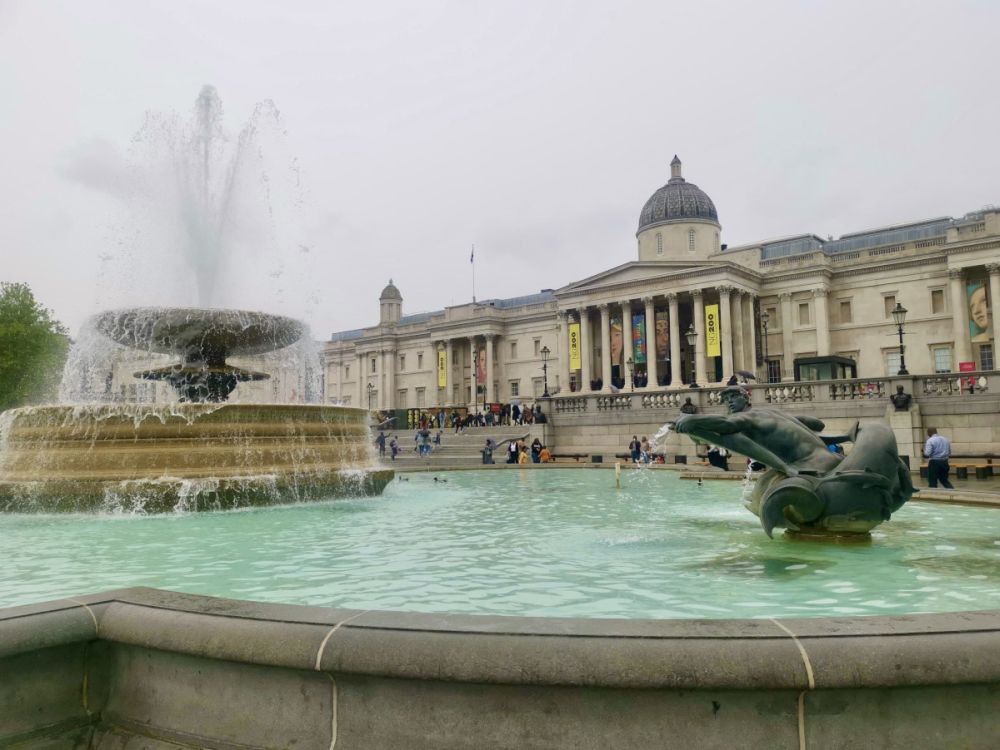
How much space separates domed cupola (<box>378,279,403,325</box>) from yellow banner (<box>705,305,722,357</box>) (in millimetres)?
43090

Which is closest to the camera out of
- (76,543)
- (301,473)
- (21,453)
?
(76,543)

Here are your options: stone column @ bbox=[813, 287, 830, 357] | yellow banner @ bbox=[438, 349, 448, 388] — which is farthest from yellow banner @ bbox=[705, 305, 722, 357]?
yellow banner @ bbox=[438, 349, 448, 388]

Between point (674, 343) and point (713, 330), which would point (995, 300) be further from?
point (674, 343)

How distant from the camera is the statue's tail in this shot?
6855 mm

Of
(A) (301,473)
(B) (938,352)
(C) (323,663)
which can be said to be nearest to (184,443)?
(A) (301,473)

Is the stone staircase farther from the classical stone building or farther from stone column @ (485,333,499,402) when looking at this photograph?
stone column @ (485,333,499,402)

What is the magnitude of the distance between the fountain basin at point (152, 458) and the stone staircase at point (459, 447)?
61.7ft

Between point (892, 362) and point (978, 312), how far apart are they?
671cm

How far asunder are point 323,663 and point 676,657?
48.9 inches

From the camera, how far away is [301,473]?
11461mm

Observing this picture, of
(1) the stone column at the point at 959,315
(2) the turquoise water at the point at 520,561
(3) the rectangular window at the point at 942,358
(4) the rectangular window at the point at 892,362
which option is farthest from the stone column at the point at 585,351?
(2) the turquoise water at the point at 520,561

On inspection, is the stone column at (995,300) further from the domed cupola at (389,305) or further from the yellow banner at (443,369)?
the domed cupola at (389,305)

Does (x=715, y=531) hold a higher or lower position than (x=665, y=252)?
lower

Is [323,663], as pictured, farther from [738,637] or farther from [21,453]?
[21,453]
